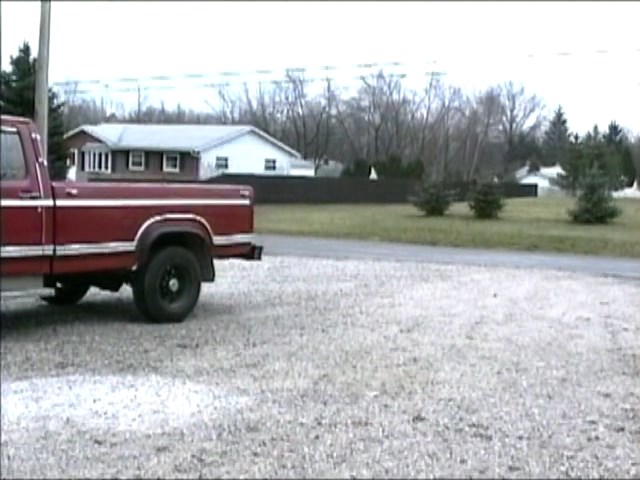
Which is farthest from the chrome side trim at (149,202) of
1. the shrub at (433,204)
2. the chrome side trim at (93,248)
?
the shrub at (433,204)

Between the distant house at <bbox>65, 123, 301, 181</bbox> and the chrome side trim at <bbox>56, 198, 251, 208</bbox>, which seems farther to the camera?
the chrome side trim at <bbox>56, 198, 251, 208</bbox>

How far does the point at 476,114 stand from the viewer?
109 inches

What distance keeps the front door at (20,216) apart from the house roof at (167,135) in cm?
20

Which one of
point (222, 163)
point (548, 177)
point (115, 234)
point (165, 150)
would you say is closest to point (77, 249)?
point (115, 234)

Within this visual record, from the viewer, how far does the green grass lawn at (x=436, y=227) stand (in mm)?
7551

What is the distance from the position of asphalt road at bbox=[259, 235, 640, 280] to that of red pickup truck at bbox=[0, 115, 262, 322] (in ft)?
14.5

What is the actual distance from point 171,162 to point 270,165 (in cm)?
159

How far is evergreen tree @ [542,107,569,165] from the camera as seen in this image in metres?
2.88

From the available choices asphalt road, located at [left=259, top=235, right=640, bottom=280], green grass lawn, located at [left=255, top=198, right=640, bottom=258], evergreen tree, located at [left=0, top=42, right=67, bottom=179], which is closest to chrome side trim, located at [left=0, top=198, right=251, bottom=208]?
evergreen tree, located at [left=0, top=42, right=67, bottom=179]

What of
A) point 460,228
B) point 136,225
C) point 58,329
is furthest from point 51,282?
point 460,228

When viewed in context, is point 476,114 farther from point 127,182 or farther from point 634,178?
point 127,182

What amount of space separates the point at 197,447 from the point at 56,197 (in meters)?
1.29

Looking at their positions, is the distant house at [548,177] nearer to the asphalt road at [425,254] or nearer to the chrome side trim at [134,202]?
the chrome side trim at [134,202]

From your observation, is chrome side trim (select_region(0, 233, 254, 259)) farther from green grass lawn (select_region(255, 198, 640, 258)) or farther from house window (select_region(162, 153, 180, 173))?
green grass lawn (select_region(255, 198, 640, 258))
